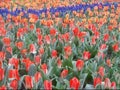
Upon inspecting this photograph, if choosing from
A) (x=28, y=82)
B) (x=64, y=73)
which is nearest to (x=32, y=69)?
(x=64, y=73)

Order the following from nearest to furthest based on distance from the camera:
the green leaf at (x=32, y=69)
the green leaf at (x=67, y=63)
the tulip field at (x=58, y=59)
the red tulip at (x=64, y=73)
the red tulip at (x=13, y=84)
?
the red tulip at (x=13, y=84)
the tulip field at (x=58, y=59)
the red tulip at (x=64, y=73)
the green leaf at (x=32, y=69)
the green leaf at (x=67, y=63)

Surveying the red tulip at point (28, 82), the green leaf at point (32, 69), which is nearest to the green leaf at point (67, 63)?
the green leaf at point (32, 69)

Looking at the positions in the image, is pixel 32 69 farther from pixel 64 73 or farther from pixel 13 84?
pixel 13 84

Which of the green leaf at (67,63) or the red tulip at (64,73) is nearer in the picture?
the red tulip at (64,73)

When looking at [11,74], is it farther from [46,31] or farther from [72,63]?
[46,31]

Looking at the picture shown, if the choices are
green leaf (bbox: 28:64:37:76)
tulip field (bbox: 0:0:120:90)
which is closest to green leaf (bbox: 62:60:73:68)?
tulip field (bbox: 0:0:120:90)

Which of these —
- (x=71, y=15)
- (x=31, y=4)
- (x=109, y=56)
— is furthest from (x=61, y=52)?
(x=31, y=4)

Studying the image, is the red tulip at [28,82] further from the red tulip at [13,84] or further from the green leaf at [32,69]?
the green leaf at [32,69]

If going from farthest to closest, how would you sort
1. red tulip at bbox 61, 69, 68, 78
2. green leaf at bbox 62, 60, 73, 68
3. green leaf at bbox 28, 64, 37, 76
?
green leaf at bbox 62, 60, 73, 68, green leaf at bbox 28, 64, 37, 76, red tulip at bbox 61, 69, 68, 78

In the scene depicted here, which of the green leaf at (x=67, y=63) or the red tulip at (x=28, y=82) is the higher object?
the red tulip at (x=28, y=82)

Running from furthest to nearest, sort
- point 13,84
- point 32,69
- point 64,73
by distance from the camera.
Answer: point 32,69 < point 64,73 < point 13,84

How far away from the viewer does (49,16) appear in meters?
7.75

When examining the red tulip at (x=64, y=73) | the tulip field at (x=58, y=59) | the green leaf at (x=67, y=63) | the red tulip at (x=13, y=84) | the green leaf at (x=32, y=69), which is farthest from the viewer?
the green leaf at (x=67, y=63)

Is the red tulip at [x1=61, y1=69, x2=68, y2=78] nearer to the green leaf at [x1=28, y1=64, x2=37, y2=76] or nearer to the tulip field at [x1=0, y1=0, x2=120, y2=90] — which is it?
the tulip field at [x1=0, y1=0, x2=120, y2=90]
